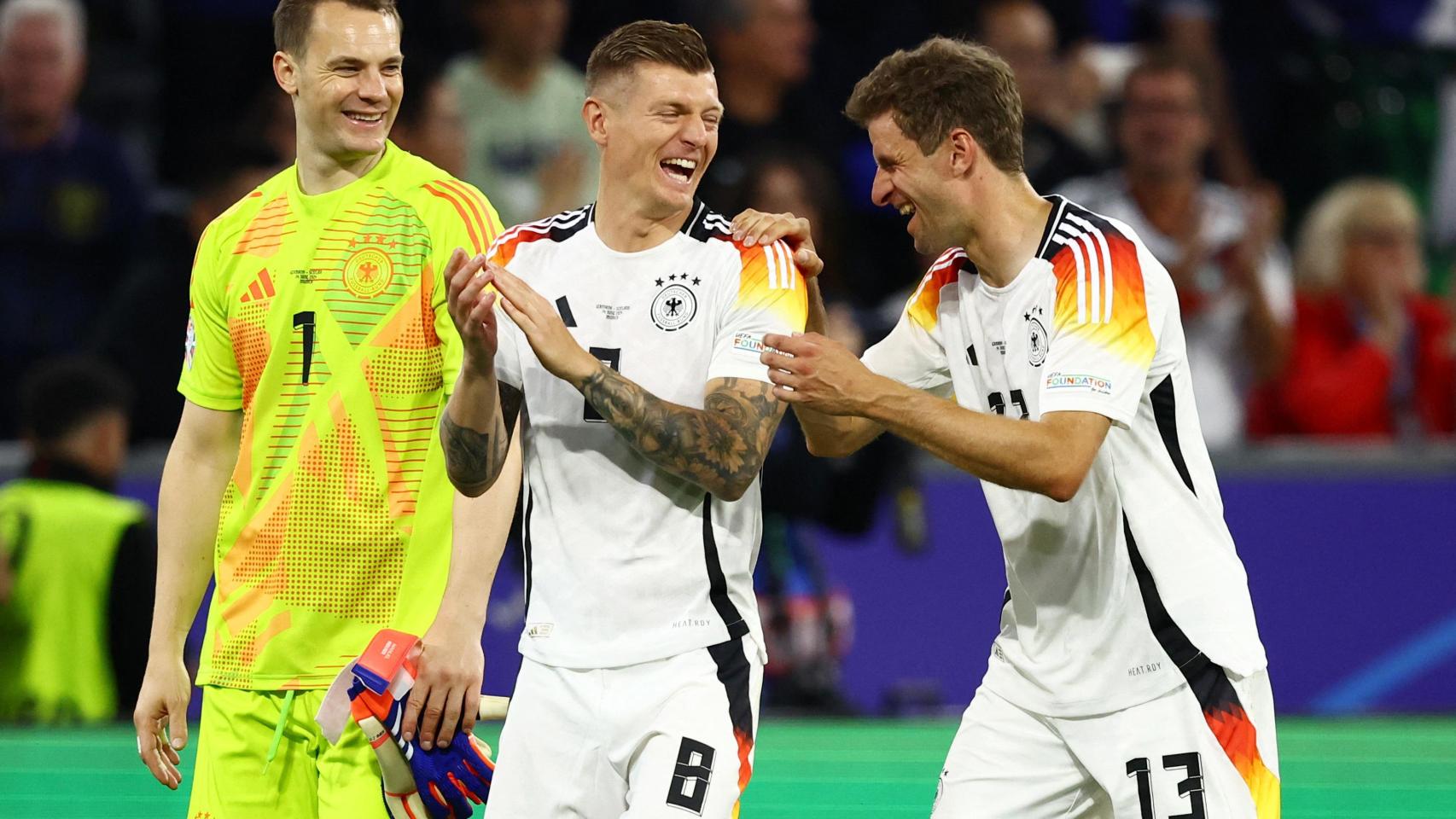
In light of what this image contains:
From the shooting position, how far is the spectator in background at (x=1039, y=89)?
11250 mm

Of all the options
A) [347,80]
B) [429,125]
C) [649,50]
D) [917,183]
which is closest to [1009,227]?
[917,183]

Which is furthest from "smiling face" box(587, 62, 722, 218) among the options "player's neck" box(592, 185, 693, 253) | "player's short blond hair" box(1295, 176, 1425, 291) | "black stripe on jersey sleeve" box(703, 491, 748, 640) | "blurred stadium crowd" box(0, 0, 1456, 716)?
"player's short blond hair" box(1295, 176, 1425, 291)

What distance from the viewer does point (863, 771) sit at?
8562mm

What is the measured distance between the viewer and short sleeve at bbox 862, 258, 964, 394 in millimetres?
4992

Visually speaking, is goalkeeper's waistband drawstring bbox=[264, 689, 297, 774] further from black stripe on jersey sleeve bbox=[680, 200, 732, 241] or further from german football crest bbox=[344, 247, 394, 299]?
black stripe on jersey sleeve bbox=[680, 200, 732, 241]

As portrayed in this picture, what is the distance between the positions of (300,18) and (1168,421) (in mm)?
2328

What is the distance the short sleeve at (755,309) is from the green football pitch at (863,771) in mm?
3590

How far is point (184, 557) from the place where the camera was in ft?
16.3

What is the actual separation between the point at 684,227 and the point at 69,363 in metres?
5.39

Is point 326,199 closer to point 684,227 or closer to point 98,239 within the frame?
point 684,227

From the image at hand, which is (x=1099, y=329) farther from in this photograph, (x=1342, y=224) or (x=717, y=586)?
(x=1342, y=224)

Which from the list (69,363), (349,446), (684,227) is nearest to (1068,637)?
(684,227)

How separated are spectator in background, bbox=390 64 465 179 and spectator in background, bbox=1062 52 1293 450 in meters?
3.33

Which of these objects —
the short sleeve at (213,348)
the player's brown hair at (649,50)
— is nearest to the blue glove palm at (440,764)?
the short sleeve at (213,348)
